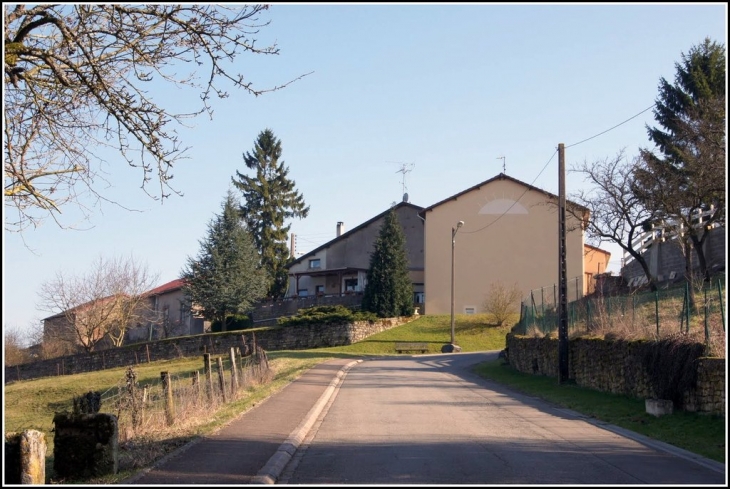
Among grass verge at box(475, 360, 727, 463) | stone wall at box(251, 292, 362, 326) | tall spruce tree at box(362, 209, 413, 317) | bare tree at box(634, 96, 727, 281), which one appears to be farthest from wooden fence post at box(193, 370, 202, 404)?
stone wall at box(251, 292, 362, 326)

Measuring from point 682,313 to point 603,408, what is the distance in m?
2.84

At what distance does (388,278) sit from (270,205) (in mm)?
22170

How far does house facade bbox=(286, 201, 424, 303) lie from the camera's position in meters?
64.6

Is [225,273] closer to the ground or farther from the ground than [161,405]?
farther from the ground

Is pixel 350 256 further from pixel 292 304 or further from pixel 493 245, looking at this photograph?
pixel 493 245

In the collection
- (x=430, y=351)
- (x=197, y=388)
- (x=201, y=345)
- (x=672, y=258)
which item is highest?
(x=672, y=258)

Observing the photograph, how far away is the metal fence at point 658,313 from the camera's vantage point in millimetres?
15773

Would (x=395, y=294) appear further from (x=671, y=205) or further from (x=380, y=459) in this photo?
(x=380, y=459)

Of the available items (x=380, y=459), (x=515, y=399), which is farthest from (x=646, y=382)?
(x=380, y=459)

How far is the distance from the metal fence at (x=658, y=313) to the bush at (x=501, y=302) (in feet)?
69.9

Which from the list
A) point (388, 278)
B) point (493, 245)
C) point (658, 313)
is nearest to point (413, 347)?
point (388, 278)

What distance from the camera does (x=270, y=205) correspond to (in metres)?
72.2

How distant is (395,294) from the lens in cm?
5403

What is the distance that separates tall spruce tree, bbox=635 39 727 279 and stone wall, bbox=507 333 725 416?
259 inches
